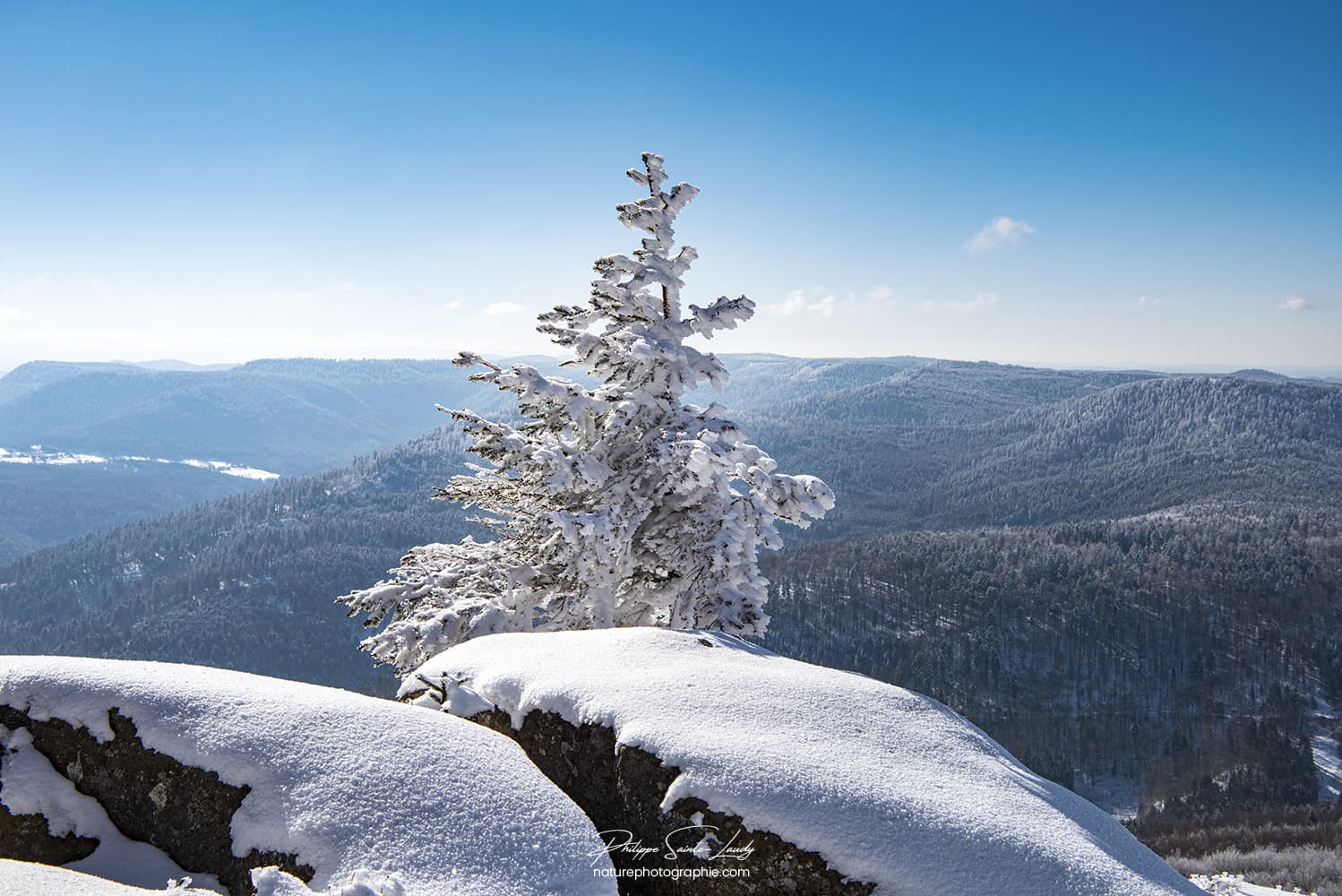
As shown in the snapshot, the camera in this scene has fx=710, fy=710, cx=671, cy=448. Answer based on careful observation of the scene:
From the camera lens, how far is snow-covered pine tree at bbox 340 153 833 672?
41.7 ft

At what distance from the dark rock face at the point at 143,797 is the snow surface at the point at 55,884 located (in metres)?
0.61

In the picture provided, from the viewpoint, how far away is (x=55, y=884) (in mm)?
4617

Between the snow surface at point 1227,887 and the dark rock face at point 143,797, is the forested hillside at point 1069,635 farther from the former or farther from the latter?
the dark rock face at point 143,797

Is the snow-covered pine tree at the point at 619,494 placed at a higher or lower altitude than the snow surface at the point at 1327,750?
higher

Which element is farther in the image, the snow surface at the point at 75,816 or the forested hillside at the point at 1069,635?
the forested hillside at the point at 1069,635

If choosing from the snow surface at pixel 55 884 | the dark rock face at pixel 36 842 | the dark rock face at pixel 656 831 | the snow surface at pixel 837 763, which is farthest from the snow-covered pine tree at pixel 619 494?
the snow surface at pixel 55 884

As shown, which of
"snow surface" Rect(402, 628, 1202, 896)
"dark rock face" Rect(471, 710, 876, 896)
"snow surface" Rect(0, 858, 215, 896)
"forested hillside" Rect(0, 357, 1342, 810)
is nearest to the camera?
"snow surface" Rect(0, 858, 215, 896)

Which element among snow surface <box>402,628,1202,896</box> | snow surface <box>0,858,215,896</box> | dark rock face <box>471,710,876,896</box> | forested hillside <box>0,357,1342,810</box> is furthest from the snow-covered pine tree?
forested hillside <box>0,357,1342,810</box>

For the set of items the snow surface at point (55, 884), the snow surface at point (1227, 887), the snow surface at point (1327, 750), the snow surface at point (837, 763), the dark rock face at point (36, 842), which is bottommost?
the snow surface at point (1327, 750)

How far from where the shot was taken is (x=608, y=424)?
13203 mm

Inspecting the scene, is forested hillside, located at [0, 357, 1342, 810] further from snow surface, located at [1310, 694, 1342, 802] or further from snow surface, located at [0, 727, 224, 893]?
snow surface, located at [0, 727, 224, 893]

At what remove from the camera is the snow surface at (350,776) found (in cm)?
492

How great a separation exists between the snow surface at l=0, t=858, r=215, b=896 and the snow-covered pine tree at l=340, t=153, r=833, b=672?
23.5 feet

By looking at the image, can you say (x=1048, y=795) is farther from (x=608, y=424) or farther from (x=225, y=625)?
(x=225, y=625)
